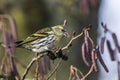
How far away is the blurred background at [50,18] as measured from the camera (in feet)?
18.2

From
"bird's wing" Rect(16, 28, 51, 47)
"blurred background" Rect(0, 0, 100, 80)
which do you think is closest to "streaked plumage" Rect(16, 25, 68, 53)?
"bird's wing" Rect(16, 28, 51, 47)

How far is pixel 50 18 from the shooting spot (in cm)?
583

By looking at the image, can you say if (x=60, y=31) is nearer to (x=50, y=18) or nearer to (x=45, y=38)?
(x=45, y=38)

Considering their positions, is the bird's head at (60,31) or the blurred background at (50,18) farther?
the blurred background at (50,18)

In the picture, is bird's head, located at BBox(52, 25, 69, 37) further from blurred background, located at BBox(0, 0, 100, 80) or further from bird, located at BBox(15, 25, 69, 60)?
blurred background, located at BBox(0, 0, 100, 80)

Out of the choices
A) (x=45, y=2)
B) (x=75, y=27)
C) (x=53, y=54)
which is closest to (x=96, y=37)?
(x=75, y=27)

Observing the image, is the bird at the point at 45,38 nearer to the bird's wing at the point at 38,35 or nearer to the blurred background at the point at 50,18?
the bird's wing at the point at 38,35

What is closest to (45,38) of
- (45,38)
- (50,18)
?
(45,38)

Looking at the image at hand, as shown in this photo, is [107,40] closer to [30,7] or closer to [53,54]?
[53,54]

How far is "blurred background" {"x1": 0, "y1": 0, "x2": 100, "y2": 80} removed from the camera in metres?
5.54

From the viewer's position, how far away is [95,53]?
236cm

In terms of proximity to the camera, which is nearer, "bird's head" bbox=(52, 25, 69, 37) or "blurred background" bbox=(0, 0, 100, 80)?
"bird's head" bbox=(52, 25, 69, 37)

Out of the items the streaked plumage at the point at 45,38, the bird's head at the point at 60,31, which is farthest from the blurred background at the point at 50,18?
the bird's head at the point at 60,31

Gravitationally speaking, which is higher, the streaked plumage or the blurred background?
the blurred background
